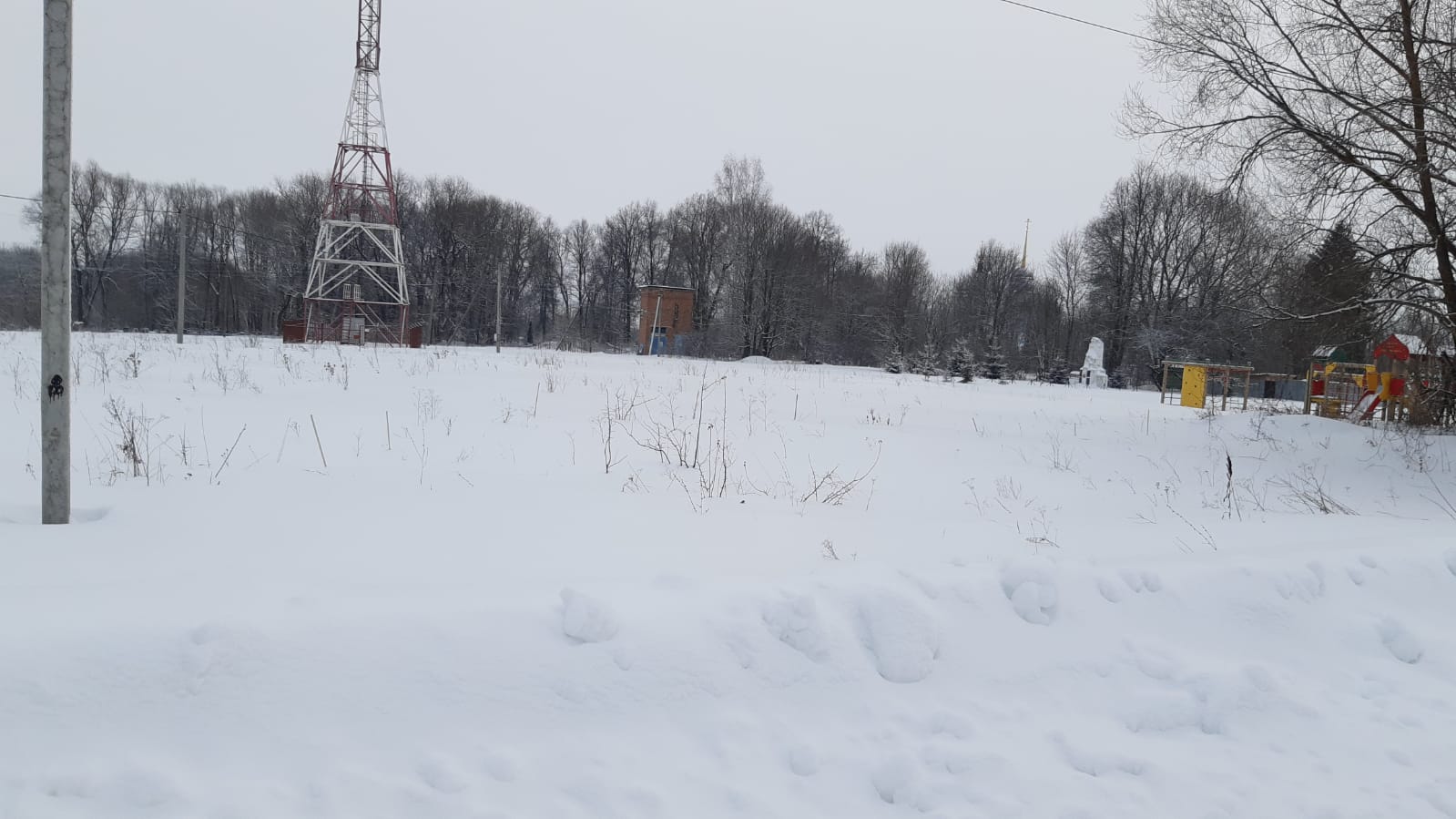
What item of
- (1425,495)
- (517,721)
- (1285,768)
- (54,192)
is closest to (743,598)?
(517,721)

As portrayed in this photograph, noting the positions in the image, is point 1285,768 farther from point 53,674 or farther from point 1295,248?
point 1295,248

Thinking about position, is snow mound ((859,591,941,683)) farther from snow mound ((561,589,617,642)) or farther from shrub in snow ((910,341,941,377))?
shrub in snow ((910,341,941,377))

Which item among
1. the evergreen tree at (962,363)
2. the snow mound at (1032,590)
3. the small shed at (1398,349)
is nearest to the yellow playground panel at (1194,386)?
the small shed at (1398,349)

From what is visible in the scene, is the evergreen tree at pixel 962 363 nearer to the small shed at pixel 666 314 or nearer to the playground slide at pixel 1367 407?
the playground slide at pixel 1367 407

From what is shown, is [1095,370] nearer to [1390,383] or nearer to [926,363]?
[926,363]

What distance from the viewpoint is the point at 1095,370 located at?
39594mm

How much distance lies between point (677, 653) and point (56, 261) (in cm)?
346

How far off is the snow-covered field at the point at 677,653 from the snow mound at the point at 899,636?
0.01 metres

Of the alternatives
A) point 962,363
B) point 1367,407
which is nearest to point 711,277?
point 962,363

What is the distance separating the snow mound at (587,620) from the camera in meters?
2.97

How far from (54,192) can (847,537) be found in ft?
14.3

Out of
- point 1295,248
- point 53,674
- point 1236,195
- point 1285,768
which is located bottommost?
point 1285,768

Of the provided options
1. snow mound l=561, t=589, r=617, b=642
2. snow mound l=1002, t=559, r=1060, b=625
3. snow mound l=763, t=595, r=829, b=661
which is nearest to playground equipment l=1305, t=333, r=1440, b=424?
snow mound l=1002, t=559, r=1060, b=625

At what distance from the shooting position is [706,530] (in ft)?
14.8
